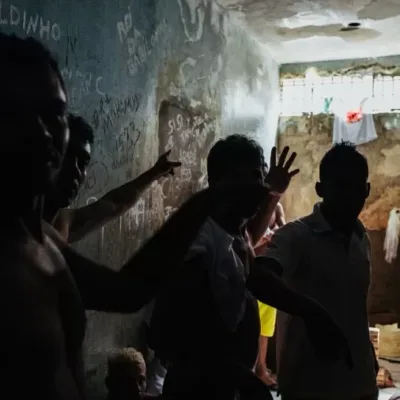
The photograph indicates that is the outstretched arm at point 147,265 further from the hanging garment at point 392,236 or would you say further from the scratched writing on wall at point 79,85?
the hanging garment at point 392,236

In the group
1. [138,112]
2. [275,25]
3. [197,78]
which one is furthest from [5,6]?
[275,25]

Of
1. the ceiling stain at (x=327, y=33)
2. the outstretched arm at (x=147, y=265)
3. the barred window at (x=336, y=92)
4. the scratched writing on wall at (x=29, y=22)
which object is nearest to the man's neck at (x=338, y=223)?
the outstretched arm at (x=147, y=265)

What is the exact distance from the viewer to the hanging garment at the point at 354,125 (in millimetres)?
5676

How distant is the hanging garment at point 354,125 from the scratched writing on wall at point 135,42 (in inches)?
108

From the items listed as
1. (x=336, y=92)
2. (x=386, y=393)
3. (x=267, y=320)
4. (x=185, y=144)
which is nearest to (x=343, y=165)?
(x=185, y=144)

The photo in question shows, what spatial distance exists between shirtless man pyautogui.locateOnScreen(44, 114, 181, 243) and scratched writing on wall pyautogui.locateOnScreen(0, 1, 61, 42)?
557mm

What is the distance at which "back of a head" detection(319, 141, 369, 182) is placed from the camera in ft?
5.92

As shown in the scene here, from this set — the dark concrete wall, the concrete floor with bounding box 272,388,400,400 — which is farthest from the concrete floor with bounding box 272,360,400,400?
the dark concrete wall

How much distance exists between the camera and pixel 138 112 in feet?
10.6

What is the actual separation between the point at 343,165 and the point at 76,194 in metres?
0.76

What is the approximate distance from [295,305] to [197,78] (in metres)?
2.68

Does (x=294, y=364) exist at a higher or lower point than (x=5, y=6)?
lower

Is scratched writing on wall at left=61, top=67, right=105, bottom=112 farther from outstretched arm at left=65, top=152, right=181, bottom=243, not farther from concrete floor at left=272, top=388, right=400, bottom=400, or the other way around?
concrete floor at left=272, top=388, right=400, bottom=400

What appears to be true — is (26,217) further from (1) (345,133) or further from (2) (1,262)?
(1) (345,133)
